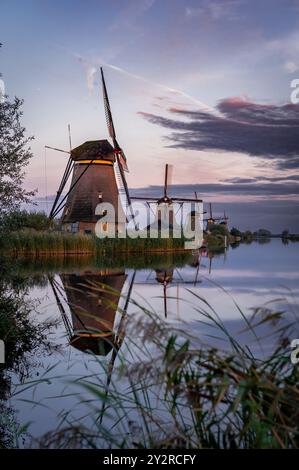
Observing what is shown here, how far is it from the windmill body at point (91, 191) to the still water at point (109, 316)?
26.2 feet

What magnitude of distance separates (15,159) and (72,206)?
22.9 meters

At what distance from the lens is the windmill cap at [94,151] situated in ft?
106

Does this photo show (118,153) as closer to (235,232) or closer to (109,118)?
(109,118)

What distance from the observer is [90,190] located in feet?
105

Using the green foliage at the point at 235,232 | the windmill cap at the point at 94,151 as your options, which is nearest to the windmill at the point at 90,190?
the windmill cap at the point at 94,151

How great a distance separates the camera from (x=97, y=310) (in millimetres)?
10703

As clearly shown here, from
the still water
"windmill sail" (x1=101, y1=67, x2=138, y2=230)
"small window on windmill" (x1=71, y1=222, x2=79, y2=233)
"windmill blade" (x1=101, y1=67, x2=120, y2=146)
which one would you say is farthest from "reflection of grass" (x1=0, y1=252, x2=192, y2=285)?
"windmill blade" (x1=101, y1=67, x2=120, y2=146)

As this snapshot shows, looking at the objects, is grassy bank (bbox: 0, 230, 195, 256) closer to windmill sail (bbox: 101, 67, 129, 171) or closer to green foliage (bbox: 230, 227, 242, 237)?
windmill sail (bbox: 101, 67, 129, 171)

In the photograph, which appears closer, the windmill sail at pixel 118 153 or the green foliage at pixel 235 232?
the windmill sail at pixel 118 153

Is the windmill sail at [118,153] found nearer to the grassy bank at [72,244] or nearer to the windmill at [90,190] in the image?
the windmill at [90,190]

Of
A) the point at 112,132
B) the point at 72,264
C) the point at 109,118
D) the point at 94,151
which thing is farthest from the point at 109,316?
the point at 109,118

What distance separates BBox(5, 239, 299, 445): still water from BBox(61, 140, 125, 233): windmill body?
7.97 meters
